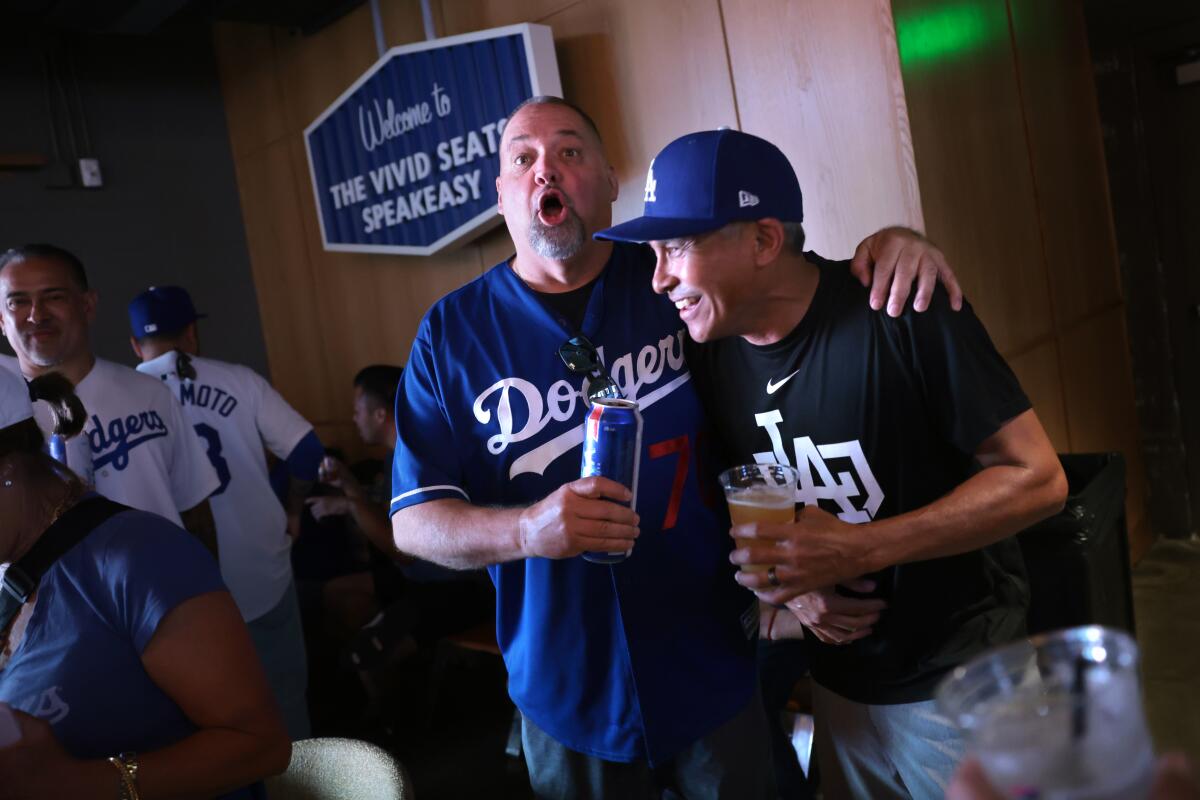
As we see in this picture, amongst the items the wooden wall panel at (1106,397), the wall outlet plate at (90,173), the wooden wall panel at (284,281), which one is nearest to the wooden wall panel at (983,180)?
the wooden wall panel at (1106,397)

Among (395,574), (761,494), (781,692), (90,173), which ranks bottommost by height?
(781,692)

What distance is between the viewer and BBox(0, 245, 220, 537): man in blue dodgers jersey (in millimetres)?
2453

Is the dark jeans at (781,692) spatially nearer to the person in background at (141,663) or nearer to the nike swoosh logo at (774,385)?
the nike swoosh logo at (774,385)

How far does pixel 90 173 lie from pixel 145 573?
15.1 feet

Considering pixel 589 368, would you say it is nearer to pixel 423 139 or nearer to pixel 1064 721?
pixel 1064 721

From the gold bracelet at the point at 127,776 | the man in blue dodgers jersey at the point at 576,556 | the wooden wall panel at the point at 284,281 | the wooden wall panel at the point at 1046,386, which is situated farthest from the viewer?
the wooden wall panel at the point at 284,281

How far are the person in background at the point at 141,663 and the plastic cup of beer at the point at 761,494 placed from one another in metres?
0.76

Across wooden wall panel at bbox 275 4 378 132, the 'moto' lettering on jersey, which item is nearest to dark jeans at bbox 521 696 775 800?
the 'moto' lettering on jersey

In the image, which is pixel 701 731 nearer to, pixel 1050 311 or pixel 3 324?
pixel 3 324

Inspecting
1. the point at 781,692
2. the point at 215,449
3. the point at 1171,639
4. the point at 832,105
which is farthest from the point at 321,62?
the point at 1171,639

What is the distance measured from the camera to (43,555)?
1.35 meters

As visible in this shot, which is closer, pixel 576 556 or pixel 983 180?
pixel 576 556

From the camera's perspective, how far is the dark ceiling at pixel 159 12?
4.34m

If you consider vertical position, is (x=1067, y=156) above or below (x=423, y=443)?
above
